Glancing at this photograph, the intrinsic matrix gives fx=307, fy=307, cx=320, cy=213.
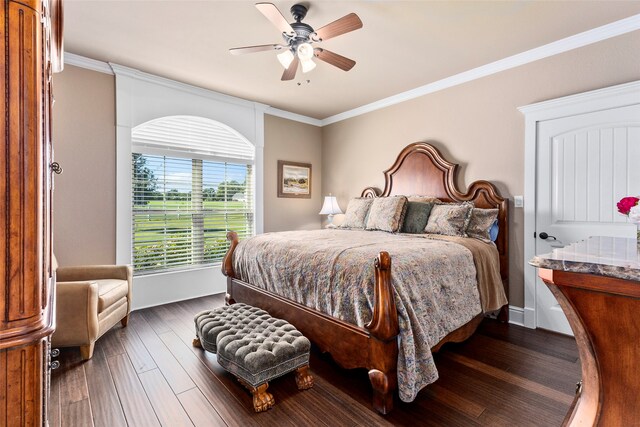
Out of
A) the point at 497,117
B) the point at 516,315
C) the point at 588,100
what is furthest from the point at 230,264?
the point at 588,100

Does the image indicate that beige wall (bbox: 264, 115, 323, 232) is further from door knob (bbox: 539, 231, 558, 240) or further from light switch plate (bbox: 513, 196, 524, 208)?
door knob (bbox: 539, 231, 558, 240)

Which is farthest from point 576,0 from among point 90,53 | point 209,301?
A: point 209,301

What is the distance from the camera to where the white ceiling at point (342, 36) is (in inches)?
92.5

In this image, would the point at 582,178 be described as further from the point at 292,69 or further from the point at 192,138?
the point at 192,138

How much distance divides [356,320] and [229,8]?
8.06 feet

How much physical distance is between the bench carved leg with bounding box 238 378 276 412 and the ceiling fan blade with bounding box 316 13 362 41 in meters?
2.39

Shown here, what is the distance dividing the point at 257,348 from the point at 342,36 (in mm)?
2622

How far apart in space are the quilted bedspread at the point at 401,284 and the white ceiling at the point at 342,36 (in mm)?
1837

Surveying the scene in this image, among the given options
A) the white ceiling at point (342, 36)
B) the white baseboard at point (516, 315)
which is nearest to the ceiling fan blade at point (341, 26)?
the white ceiling at point (342, 36)

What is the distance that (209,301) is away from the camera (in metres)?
3.83

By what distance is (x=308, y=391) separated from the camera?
194 centimetres

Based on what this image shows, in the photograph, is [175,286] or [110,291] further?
[175,286]

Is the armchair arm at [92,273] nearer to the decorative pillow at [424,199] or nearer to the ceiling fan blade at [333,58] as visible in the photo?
the ceiling fan blade at [333,58]

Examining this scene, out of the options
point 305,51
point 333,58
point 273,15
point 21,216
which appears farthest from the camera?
point 333,58
